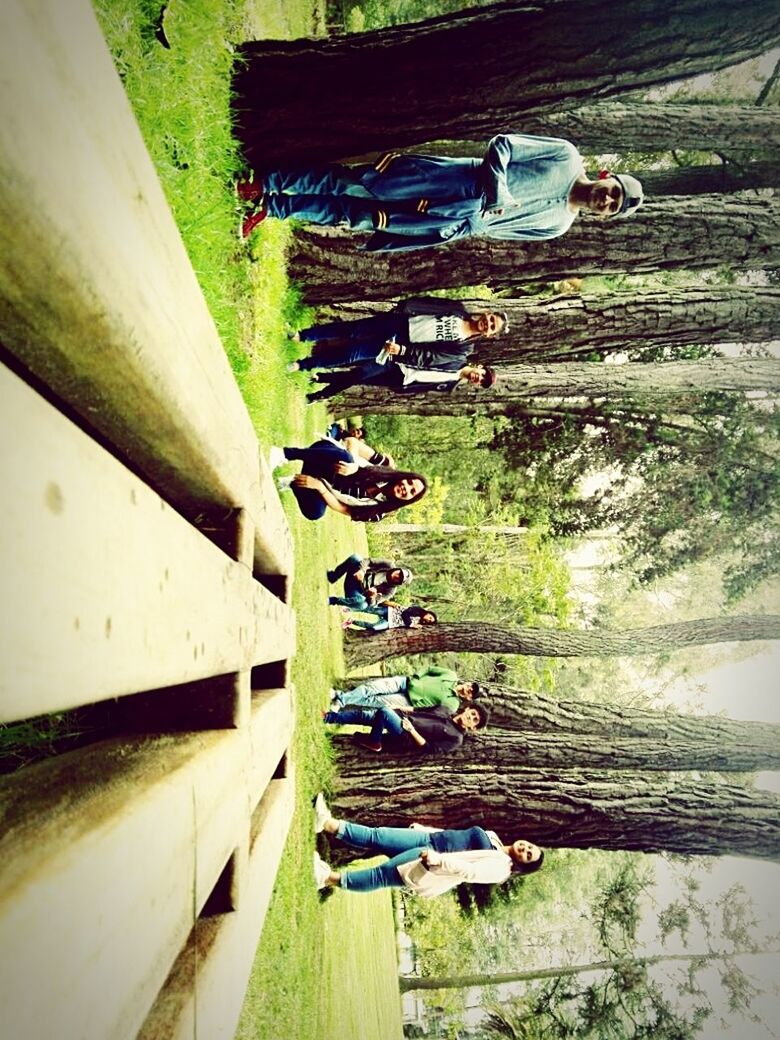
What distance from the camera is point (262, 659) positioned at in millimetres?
3361

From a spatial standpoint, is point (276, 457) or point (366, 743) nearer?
point (276, 457)

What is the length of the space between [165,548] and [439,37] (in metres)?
3.66

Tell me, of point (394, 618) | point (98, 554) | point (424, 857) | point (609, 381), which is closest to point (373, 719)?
point (424, 857)

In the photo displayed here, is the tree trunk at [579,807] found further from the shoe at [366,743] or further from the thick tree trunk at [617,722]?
the thick tree trunk at [617,722]

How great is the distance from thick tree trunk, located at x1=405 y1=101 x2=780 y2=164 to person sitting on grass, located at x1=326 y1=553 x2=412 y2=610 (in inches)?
200

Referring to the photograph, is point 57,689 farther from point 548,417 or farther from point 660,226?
point 548,417

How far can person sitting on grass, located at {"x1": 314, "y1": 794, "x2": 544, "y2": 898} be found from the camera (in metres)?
5.53

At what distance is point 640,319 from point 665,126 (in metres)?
1.60

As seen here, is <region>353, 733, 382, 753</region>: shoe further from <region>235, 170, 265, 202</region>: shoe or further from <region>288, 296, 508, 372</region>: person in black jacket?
<region>235, 170, 265, 202</region>: shoe

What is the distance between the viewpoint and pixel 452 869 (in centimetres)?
548

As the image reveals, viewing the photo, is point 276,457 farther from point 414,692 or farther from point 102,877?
point 102,877

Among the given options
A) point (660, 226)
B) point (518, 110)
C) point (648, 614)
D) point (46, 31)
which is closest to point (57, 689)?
point (46, 31)

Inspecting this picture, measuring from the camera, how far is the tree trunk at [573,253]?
5.89 meters

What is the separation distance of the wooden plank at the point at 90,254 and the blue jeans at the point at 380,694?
612 cm
